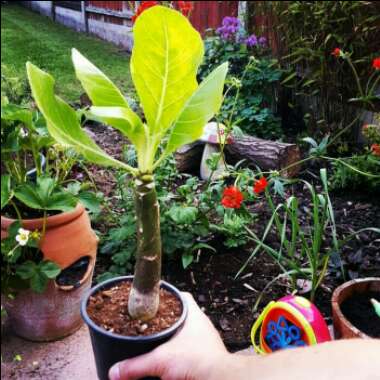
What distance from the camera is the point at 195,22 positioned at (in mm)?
2352

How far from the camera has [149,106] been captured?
63cm

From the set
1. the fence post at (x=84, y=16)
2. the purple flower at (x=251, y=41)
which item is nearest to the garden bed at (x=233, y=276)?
the fence post at (x=84, y=16)

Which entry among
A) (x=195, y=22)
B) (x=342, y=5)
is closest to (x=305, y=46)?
(x=342, y=5)

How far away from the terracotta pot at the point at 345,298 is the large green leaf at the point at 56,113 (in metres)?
0.88

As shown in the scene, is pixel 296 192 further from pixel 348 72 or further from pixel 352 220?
pixel 348 72

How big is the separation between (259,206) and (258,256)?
0.35 m

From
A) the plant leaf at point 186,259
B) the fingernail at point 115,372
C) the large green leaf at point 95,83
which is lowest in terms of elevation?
the plant leaf at point 186,259

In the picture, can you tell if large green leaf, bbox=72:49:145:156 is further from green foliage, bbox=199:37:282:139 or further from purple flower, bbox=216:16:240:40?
purple flower, bbox=216:16:240:40

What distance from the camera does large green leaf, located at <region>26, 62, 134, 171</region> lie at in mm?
589

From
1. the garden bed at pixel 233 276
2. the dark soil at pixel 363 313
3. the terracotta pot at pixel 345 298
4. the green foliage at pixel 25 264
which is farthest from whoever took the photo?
the garden bed at pixel 233 276

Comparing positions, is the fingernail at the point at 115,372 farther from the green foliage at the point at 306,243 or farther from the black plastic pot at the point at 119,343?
the green foliage at the point at 306,243

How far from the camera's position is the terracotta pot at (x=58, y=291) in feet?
3.65

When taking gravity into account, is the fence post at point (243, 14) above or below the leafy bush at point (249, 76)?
above

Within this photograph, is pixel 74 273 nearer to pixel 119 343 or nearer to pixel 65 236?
pixel 65 236
